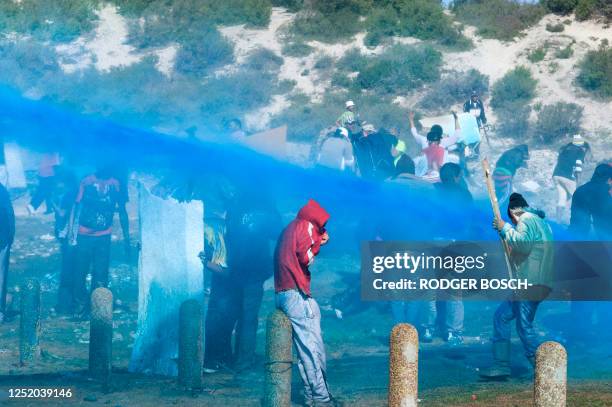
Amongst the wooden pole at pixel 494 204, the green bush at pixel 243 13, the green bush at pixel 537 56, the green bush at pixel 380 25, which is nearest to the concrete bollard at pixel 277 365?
the wooden pole at pixel 494 204

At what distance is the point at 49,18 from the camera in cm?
3338

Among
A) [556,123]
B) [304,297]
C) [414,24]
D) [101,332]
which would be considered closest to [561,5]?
[414,24]

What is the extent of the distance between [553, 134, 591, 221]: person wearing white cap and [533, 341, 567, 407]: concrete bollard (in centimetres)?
1107

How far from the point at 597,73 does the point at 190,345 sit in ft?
70.0

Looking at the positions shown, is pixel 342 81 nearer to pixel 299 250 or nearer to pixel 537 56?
pixel 537 56

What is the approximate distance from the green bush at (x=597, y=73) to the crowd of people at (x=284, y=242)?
13.7m

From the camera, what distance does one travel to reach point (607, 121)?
27344 millimetres

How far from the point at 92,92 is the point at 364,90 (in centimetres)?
707

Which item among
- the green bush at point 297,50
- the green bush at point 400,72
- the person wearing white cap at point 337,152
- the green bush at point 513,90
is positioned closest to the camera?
the person wearing white cap at point 337,152

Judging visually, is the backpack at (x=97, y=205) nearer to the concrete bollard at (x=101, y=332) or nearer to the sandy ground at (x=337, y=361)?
the sandy ground at (x=337, y=361)

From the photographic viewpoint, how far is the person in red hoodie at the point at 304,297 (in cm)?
924

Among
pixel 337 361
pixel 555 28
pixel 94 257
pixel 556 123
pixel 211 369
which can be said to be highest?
pixel 555 28

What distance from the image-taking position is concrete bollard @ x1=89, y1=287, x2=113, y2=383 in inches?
385

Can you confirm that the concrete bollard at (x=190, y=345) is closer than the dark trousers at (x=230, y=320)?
Yes
